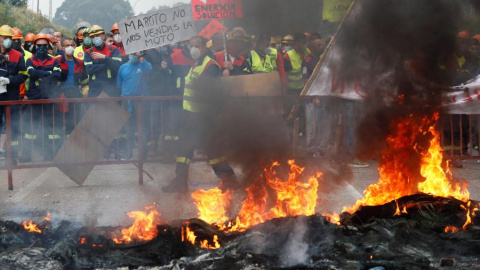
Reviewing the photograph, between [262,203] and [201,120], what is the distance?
183cm

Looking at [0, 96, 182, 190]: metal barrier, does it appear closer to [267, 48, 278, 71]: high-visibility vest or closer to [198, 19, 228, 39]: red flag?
[198, 19, 228, 39]: red flag

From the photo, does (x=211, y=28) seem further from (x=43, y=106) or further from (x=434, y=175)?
(x=434, y=175)

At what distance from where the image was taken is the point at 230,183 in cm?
716

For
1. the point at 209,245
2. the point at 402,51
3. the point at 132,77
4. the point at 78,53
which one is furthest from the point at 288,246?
the point at 78,53

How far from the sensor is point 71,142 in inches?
335

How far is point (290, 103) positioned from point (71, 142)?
3.13m

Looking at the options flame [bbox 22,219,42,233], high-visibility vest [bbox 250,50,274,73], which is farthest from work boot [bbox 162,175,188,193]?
high-visibility vest [bbox 250,50,274,73]

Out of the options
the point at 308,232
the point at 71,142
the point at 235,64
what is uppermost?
the point at 235,64

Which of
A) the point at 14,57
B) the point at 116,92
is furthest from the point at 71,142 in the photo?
the point at 14,57

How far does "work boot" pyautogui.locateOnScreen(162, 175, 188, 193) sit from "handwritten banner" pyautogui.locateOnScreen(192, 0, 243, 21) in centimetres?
224

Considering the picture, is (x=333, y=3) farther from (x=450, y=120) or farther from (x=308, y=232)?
(x=308, y=232)

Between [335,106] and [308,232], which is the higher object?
[335,106]

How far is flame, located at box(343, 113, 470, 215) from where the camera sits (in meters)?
6.09

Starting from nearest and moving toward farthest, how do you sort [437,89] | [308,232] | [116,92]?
[308,232] → [437,89] → [116,92]
